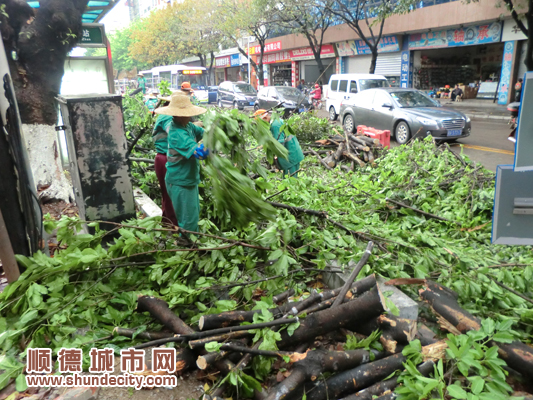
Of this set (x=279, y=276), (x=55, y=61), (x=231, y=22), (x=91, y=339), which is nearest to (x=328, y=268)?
(x=279, y=276)

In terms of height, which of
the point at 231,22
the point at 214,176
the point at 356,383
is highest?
the point at 231,22

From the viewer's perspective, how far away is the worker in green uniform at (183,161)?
4223 mm

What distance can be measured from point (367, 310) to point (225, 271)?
50.6 inches

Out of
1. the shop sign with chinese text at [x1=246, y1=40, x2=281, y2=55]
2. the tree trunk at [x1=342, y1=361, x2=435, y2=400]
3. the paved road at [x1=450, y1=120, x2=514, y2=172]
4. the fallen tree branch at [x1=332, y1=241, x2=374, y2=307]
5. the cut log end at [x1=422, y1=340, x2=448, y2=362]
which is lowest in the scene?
the paved road at [x1=450, y1=120, x2=514, y2=172]

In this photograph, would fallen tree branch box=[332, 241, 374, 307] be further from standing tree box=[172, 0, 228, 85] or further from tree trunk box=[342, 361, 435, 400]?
standing tree box=[172, 0, 228, 85]

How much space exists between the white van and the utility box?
1329 centimetres

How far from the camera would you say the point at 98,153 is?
4.35 meters

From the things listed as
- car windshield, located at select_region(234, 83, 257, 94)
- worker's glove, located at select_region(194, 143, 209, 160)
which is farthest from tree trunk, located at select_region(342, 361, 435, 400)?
car windshield, located at select_region(234, 83, 257, 94)

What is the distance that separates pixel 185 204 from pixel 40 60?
347 cm

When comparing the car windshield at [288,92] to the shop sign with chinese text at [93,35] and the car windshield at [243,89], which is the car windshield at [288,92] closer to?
the car windshield at [243,89]

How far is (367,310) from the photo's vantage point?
2645 mm

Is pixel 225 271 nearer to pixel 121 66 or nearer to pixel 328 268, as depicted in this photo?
pixel 328 268

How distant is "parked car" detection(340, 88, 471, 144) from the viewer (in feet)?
37.1

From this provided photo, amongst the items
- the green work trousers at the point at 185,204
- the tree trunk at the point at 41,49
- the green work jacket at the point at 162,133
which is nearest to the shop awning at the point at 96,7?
the tree trunk at the point at 41,49
